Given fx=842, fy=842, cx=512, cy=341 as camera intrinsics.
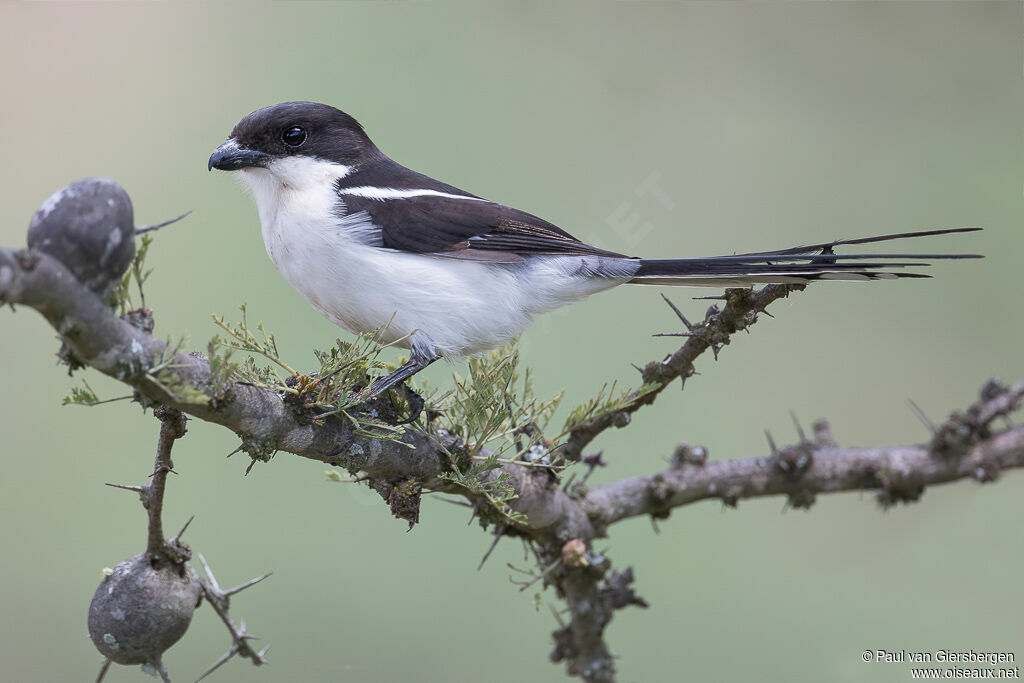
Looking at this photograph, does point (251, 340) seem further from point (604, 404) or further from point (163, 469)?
point (604, 404)

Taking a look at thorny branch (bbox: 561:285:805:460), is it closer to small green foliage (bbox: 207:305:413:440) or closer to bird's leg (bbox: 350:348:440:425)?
bird's leg (bbox: 350:348:440:425)

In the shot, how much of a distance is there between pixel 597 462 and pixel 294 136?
93cm

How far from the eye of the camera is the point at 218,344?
998mm

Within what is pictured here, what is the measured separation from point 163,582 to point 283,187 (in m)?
0.83

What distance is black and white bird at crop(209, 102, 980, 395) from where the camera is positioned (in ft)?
5.22

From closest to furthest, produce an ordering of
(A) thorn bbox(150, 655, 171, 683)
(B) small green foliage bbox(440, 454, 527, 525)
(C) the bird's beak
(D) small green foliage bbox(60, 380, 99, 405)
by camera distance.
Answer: (D) small green foliage bbox(60, 380, 99, 405) < (A) thorn bbox(150, 655, 171, 683) < (B) small green foliage bbox(440, 454, 527, 525) < (C) the bird's beak

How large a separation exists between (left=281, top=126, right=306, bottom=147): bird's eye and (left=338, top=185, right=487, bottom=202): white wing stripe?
0.45 ft

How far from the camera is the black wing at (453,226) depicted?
1.66m

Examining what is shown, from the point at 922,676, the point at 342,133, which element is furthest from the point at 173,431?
the point at 922,676

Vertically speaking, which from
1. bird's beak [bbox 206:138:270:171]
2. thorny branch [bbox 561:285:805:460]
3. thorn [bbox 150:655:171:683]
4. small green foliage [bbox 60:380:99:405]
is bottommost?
thorn [bbox 150:655:171:683]

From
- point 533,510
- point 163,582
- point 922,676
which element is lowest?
point 163,582

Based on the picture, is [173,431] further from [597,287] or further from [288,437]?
[597,287]

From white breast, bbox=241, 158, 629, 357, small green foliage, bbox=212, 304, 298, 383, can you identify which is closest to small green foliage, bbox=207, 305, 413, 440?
small green foliage, bbox=212, 304, 298, 383

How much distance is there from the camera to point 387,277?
159cm
